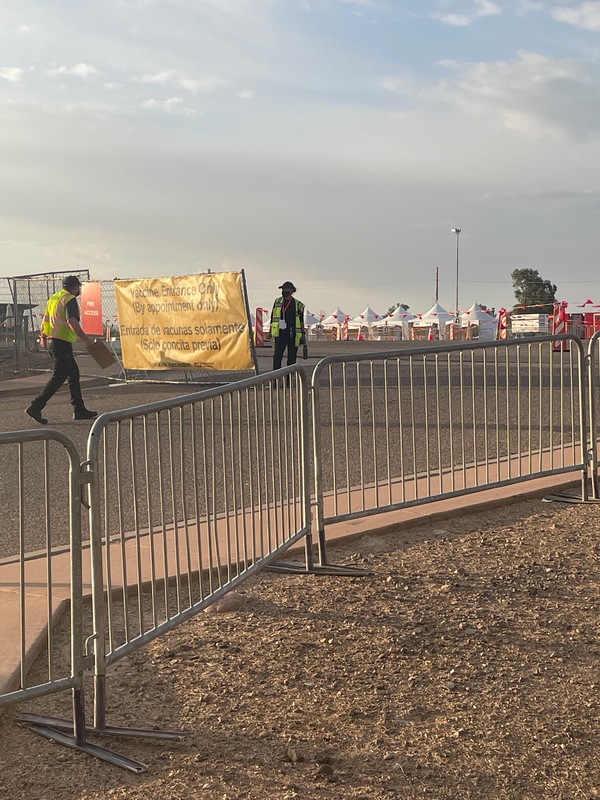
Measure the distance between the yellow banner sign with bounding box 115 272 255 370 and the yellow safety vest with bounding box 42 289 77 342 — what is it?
146 inches

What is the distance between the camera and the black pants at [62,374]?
40.7 feet

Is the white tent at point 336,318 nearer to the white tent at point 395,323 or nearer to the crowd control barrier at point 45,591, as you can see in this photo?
the white tent at point 395,323

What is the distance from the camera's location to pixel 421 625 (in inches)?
186

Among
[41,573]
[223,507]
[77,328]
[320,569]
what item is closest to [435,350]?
[320,569]

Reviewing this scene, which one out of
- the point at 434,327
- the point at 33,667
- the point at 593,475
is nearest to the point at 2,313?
the point at 593,475

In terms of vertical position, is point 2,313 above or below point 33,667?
above

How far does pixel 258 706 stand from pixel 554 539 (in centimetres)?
310

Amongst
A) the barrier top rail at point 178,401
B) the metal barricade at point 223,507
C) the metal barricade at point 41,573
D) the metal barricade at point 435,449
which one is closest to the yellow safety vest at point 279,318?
the metal barricade at point 435,449

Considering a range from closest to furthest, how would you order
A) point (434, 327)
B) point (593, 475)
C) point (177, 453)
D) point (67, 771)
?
point (67, 771)
point (593, 475)
point (177, 453)
point (434, 327)

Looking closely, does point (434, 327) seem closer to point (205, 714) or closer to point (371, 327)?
point (371, 327)

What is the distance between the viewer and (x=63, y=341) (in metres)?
12.7

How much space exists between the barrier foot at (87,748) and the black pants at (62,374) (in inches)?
356

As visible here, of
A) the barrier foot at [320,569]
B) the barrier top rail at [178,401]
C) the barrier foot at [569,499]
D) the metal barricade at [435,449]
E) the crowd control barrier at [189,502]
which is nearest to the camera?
the crowd control barrier at [189,502]

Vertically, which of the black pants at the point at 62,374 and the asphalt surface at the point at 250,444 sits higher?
the black pants at the point at 62,374
